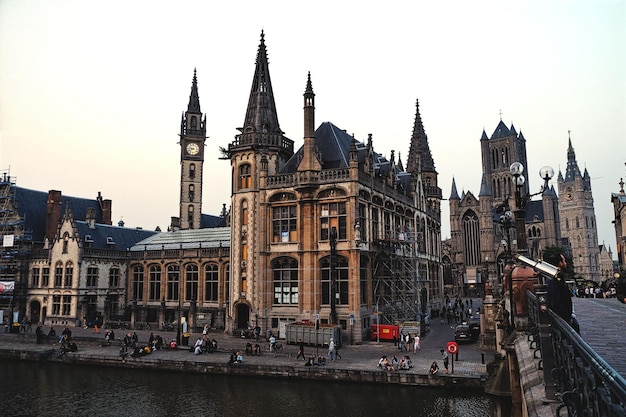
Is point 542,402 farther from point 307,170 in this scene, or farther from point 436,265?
point 436,265

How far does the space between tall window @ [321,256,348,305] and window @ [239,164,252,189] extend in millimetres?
10883

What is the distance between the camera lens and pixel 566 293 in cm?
713

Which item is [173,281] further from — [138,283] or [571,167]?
[571,167]

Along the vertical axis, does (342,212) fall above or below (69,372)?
above

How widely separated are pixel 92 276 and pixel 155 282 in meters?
7.11

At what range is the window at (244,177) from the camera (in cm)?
4383

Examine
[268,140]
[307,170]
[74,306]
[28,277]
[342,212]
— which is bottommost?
[74,306]

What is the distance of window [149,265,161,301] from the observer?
54.2 m

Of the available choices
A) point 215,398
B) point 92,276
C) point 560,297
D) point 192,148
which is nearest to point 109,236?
point 92,276

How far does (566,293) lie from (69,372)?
33.8 meters

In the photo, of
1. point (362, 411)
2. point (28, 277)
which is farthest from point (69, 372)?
point (28, 277)

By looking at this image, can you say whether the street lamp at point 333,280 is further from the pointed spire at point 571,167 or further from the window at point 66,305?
the pointed spire at point 571,167

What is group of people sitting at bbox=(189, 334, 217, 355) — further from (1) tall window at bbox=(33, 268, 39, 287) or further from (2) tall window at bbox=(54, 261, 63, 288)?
(1) tall window at bbox=(33, 268, 39, 287)

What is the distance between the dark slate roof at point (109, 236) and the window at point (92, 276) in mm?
2917
